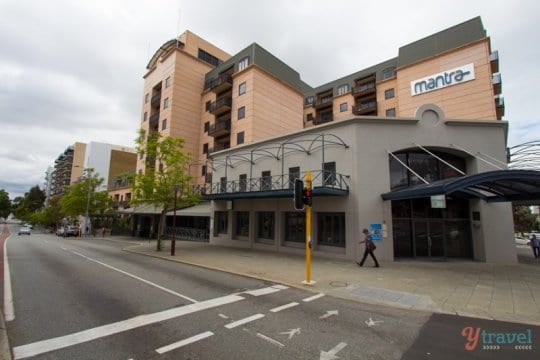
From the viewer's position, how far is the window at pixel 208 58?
39438 mm

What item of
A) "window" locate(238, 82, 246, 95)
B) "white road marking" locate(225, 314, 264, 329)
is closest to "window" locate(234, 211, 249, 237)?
"white road marking" locate(225, 314, 264, 329)

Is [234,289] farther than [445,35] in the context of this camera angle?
No

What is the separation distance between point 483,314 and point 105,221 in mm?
57499

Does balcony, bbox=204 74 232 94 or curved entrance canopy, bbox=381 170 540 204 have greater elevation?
balcony, bbox=204 74 232 94

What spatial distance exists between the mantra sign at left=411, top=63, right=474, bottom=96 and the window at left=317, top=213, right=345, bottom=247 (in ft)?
68.7

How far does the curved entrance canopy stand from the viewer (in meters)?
10.9

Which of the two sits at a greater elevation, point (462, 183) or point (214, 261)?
point (462, 183)

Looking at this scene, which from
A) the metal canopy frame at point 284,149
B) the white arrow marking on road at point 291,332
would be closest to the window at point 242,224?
the metal canopy frame at point 284,149

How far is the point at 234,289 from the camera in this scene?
28.0 ft

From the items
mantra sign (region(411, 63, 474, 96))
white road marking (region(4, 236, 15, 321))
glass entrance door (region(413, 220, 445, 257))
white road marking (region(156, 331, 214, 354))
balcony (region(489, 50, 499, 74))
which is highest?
balcony (region(489, 50, 499, 74))

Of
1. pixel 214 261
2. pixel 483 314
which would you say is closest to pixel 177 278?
pixel 214 261

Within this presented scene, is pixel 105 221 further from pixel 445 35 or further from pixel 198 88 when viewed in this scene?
pixel 445 35

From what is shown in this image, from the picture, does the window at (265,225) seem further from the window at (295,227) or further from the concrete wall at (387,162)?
the concrete wall at (387,162)

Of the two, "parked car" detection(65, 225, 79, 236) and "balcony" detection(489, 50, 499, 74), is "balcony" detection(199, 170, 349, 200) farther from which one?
"parked car" detection(65, 225, 79, 236)
